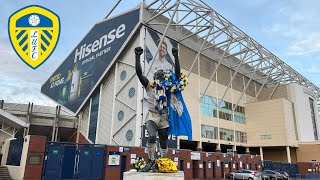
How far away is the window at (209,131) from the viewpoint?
128 feet

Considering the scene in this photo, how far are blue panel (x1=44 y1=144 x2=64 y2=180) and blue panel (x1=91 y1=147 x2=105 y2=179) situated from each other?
2555 mm

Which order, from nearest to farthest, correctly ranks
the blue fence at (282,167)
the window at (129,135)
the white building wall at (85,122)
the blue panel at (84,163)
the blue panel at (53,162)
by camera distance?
the blue panel at (53,162) < the blue panel at (84,163) < the window at (129,135) < the white building wall at (85,122) < the blue fence at (282,167)

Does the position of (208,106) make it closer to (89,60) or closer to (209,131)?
(209,131)

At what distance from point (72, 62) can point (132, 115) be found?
17.4 meters

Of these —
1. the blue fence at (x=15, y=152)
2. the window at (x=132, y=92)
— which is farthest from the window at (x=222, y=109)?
the blue fence at (x=15, y=152)

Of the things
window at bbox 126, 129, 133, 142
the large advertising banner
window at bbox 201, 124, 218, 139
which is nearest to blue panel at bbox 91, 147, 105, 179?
window at bbox 126, 129, 133, 142

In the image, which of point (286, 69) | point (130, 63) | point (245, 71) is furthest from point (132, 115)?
point (286, 69)

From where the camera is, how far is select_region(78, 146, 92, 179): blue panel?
2002 centimetres

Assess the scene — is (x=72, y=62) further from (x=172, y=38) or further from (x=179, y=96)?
(x=179, y=96)

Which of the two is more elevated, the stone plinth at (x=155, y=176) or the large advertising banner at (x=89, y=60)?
the large advertising banner at (x=89, y=60)

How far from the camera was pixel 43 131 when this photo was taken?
137 ft

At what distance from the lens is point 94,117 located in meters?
37.1

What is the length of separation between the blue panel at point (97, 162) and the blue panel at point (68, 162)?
1576 millimetres

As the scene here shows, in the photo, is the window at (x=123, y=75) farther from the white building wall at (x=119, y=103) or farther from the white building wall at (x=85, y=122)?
the white building wall at (x=85, y=122)
